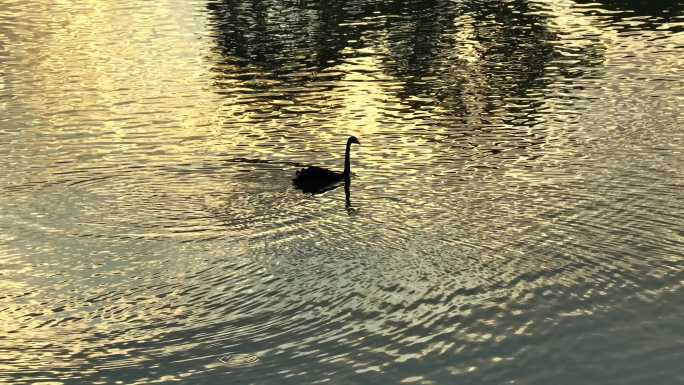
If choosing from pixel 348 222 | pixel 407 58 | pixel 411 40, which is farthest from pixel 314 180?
pixel 411 40

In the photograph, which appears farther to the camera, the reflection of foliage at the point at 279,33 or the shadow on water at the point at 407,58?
the reflection of foliage at the point at 279,33

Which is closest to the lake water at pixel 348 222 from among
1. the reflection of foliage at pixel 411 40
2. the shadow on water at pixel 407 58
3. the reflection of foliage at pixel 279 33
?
the shadow on water at pixel 407 58

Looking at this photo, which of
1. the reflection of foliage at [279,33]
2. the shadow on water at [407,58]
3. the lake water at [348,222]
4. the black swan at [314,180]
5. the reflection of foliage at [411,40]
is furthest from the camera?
the reflection of foliage at [279,33]

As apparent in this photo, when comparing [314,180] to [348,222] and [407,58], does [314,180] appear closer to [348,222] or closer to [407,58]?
[348,222]

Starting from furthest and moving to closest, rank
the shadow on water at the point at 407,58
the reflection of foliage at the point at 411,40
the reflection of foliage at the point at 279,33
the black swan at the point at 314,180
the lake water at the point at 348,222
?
the reflection of foliage at the point at 279,33
the reflection of foliage at the point at 411,40
the shadow on water at the point at 407,58
the black swan at the point at 314,180
the lake water at the point at 348,222

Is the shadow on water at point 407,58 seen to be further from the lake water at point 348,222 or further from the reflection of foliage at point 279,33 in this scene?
the lake water at point 348,222

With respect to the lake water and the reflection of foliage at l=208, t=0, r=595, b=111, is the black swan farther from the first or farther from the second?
the reflection of foliage at l=208, t=0, r=595, b=111

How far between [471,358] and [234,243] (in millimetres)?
6464

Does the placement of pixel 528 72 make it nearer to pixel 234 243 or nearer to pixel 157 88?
pixel 157 88

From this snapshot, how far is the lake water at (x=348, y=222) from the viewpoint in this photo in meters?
14.9

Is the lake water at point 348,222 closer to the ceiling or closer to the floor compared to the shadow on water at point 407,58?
closer to the ceiling

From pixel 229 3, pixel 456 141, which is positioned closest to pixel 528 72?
pixel 456 141

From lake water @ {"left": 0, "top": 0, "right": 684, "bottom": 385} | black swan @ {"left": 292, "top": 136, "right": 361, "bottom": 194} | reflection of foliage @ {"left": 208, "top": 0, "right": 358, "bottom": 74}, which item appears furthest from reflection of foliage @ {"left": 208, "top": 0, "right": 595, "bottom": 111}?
black swan @ {"left": 292, "top": 136, "right": 361, "bottom": 194}

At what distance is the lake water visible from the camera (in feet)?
48.7
